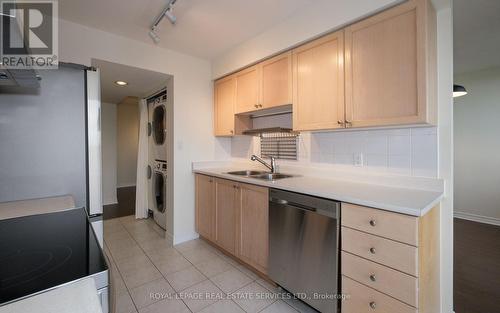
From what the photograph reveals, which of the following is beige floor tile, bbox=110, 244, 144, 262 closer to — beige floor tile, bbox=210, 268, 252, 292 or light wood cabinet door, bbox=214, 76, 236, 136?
beige floor tile, bbox=210, 268, 252, 292

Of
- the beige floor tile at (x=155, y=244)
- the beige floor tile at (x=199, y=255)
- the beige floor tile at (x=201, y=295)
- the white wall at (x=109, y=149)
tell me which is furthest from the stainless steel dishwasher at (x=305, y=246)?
the white wall at (x=109, y=149)

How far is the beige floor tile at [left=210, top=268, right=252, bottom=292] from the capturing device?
191cm

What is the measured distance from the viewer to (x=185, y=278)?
2043 millimetres

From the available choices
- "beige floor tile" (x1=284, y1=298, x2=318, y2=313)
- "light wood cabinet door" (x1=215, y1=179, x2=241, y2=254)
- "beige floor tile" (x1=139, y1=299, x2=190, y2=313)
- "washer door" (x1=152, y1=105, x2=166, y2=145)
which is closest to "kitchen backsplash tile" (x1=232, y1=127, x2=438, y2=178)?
"light wood cabinet door" (x1=215, y1=179, x2=241, y2=254)

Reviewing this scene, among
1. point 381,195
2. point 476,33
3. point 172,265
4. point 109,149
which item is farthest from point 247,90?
point 109,149

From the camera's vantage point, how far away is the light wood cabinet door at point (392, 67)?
52.9 inches

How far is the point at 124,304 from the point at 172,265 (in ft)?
1.95

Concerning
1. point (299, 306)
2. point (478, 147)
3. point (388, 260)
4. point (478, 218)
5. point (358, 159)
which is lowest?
point (299, 306)

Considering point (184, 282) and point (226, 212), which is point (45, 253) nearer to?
point (184, 282)

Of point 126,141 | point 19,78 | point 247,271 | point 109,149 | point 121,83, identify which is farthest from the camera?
point 126,141

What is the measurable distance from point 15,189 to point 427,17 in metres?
2.73

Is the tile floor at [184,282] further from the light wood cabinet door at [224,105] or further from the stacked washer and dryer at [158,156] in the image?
the light wood cabinet door at [224,105]

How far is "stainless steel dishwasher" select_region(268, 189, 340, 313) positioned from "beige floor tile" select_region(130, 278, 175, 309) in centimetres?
91

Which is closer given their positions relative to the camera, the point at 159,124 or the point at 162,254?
the point at 162,254
